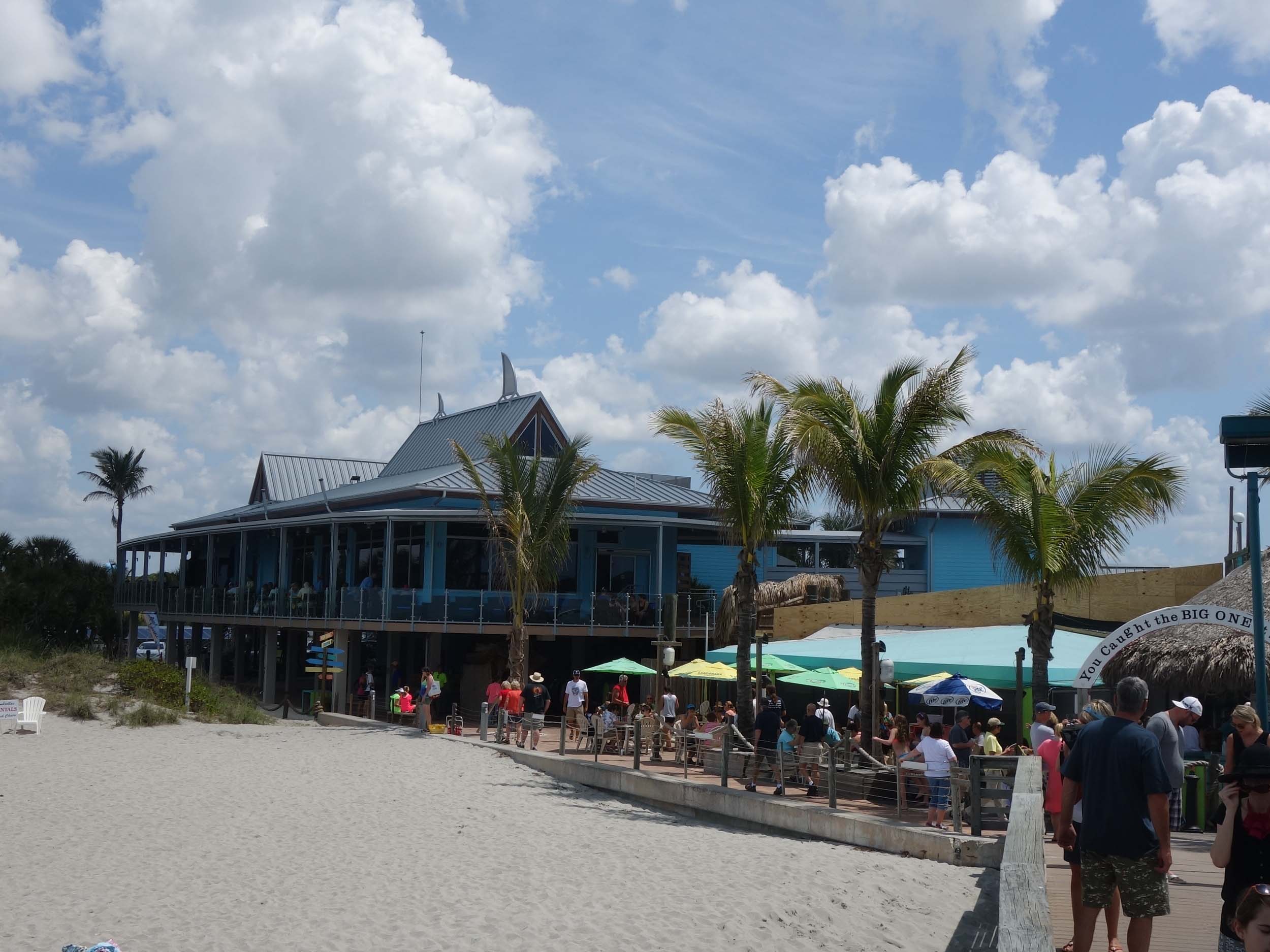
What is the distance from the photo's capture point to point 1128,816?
5.70 meters

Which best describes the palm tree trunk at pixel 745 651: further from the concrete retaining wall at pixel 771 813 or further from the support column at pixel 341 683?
the support column at pixel 341 683

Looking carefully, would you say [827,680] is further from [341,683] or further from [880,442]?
[341,683]

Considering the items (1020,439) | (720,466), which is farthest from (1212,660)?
(720,466)

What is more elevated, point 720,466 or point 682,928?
point 720,466

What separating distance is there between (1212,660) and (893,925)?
7589 mm

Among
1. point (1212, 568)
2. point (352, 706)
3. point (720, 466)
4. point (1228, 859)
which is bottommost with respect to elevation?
point (352, 706)

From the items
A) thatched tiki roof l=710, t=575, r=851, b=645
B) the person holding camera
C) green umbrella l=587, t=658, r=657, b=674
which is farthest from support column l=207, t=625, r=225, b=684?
the person holding camera

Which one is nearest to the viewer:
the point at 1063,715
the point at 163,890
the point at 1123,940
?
the point at 1123,940

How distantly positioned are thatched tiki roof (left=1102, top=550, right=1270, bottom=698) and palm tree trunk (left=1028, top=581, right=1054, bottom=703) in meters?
0.77

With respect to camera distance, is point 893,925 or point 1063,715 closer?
point 893,925

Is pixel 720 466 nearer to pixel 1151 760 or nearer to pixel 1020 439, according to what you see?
A: pixel 1020 439

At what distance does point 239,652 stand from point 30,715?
18379 millimetres

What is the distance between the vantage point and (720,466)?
61.4 feet

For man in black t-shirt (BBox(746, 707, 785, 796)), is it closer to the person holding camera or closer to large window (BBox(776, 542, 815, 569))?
the person holding camera
